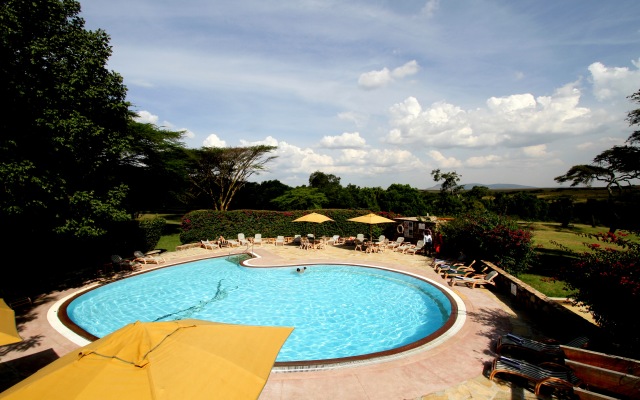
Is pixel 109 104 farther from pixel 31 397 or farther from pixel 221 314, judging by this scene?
pixel 31 397

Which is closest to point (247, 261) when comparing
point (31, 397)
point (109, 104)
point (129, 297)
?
point (129, 297)

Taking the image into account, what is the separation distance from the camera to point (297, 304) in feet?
39.5

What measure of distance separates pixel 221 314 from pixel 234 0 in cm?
1188

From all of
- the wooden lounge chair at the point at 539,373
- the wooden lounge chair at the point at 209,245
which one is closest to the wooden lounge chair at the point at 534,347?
the wooden lounge chair at the point at 539,373

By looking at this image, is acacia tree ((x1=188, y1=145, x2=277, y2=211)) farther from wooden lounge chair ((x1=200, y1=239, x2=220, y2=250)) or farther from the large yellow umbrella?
the large yellow umbrella

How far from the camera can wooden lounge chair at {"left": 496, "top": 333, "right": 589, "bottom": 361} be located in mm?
6579

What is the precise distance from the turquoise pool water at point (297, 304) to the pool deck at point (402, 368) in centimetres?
132

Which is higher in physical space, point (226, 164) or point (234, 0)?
point (234, 0)

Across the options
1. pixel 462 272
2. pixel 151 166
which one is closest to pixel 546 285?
pixel 462 272

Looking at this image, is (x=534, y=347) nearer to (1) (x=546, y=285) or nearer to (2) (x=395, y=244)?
(1) (x=546, y=285)

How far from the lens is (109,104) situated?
11.6 m

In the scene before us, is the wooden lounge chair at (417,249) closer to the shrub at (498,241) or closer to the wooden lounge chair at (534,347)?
the shrub at (498,241)

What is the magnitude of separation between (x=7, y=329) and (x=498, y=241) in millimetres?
15279

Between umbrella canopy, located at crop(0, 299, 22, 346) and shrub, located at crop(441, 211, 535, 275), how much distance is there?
1503 cm
